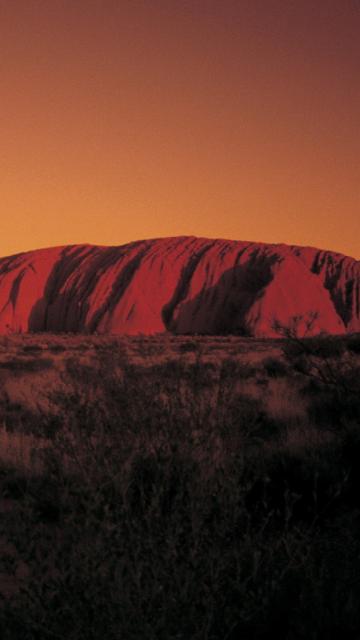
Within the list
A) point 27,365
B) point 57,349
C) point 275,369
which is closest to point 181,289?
point 57,349

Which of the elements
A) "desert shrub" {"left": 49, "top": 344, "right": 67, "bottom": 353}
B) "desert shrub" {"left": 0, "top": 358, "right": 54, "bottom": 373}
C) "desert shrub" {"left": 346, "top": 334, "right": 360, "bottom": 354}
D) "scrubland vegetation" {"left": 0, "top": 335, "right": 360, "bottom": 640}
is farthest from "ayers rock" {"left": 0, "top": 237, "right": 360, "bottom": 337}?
"scrubland vegetation" {"left": 0, "top": 335, "right": 360, "bottom": 640}

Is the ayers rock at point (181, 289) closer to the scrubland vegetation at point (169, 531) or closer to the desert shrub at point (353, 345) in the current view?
A: the desert shrub at point (353, 345)

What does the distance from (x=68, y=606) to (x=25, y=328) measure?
199 feet

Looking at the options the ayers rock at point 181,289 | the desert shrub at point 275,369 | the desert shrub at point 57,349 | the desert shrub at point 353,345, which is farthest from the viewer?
the ayers rock at point 181,289

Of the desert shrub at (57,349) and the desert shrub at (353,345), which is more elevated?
the desert shrub at (353,345)

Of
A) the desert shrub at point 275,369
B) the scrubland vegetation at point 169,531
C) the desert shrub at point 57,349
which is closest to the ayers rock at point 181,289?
the desert shrub at point 57,349

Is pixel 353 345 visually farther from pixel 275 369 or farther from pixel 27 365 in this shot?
pixel 27 365

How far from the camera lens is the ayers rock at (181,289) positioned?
54594 millimetres

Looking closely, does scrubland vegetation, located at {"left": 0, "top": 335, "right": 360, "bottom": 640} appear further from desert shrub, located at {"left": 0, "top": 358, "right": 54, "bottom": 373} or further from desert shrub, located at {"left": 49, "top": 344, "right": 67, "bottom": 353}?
desert shrub, located at {"left": 49, "top": 344, "right": 67, "bottom": 353}

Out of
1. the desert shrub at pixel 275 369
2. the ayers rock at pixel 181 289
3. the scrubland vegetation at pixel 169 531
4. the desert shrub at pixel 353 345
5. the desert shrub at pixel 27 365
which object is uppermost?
the scrubland vegetation at pixel 169 531

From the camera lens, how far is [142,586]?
7.64 ft

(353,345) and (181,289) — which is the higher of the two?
(353,345)

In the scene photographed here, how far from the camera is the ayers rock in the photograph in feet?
179

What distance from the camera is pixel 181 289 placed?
195 feet
